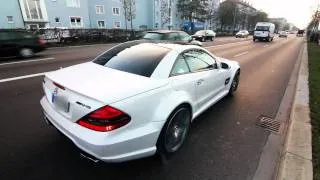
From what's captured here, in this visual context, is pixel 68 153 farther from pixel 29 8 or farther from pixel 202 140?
pixel 29 8

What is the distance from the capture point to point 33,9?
3086 centimetres

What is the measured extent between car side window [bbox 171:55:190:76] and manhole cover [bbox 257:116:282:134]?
6.88ft

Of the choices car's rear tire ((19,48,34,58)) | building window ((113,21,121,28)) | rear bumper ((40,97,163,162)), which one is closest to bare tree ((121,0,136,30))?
building window ((113,21,121,28))

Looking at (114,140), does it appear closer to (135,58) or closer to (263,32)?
(135,58)

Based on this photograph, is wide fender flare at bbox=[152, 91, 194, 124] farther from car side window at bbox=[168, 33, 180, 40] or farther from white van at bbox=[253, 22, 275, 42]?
white van at bbox=[253, 22, 275, 42]

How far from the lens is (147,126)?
2.71 m

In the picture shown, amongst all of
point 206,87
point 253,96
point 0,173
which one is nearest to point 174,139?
point 206,87

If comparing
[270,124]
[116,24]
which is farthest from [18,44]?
[116,24]

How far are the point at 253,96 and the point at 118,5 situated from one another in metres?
41.9

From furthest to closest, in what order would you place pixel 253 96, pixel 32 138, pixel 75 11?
pixel 75 11 → pixel 253 96 → pixel 32 138

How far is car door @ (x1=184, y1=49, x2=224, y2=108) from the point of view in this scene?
3875 millimetres

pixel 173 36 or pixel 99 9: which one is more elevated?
pixel 99 9

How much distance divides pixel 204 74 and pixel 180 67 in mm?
669

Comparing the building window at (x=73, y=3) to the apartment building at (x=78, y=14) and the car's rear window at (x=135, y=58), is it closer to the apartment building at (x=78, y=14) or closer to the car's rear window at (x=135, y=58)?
the apartment building at (x=78, y=14)
